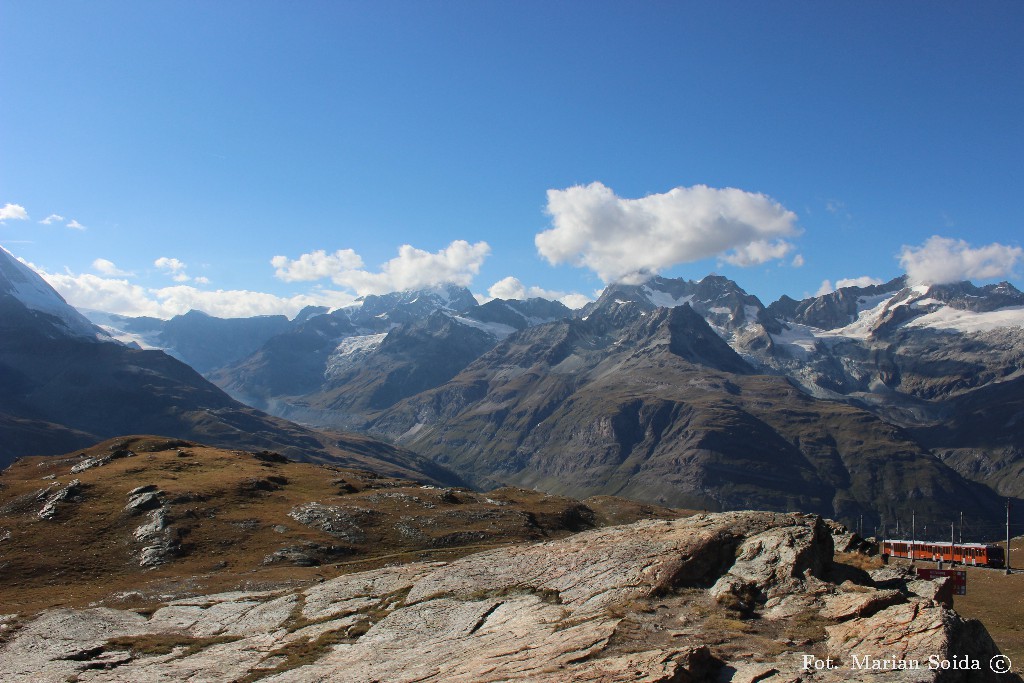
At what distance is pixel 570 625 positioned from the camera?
104 feet

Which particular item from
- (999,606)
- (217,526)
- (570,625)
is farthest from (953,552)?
(217,526)

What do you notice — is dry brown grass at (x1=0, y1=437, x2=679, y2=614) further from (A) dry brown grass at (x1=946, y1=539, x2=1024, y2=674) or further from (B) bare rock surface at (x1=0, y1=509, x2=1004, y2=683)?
(A) dry brown grass at (x1=946, y1=539, x2=1024, y2=674)

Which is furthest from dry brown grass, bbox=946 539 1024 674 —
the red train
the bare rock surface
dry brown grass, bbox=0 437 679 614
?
dry brown grass, bbox=0 437 679 614

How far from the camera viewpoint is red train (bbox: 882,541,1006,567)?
116m

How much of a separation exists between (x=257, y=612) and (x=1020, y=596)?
75448 millimetres

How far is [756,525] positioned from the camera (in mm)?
38500

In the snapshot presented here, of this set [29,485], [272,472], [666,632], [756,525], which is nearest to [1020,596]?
[756,525]

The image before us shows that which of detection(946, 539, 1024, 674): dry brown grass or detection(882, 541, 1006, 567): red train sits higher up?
detection(946, 539, 1024, 674): dry brown grass

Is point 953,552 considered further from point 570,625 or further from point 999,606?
point 570,625

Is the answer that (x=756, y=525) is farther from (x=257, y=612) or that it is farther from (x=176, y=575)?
(x=176, y=575)

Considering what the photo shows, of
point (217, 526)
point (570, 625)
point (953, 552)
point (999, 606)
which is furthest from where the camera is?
point (953, 552)

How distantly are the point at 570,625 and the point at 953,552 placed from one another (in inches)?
4843

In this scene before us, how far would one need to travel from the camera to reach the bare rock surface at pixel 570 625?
80.2 ft

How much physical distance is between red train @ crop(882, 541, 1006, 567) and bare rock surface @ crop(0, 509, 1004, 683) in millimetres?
89807
